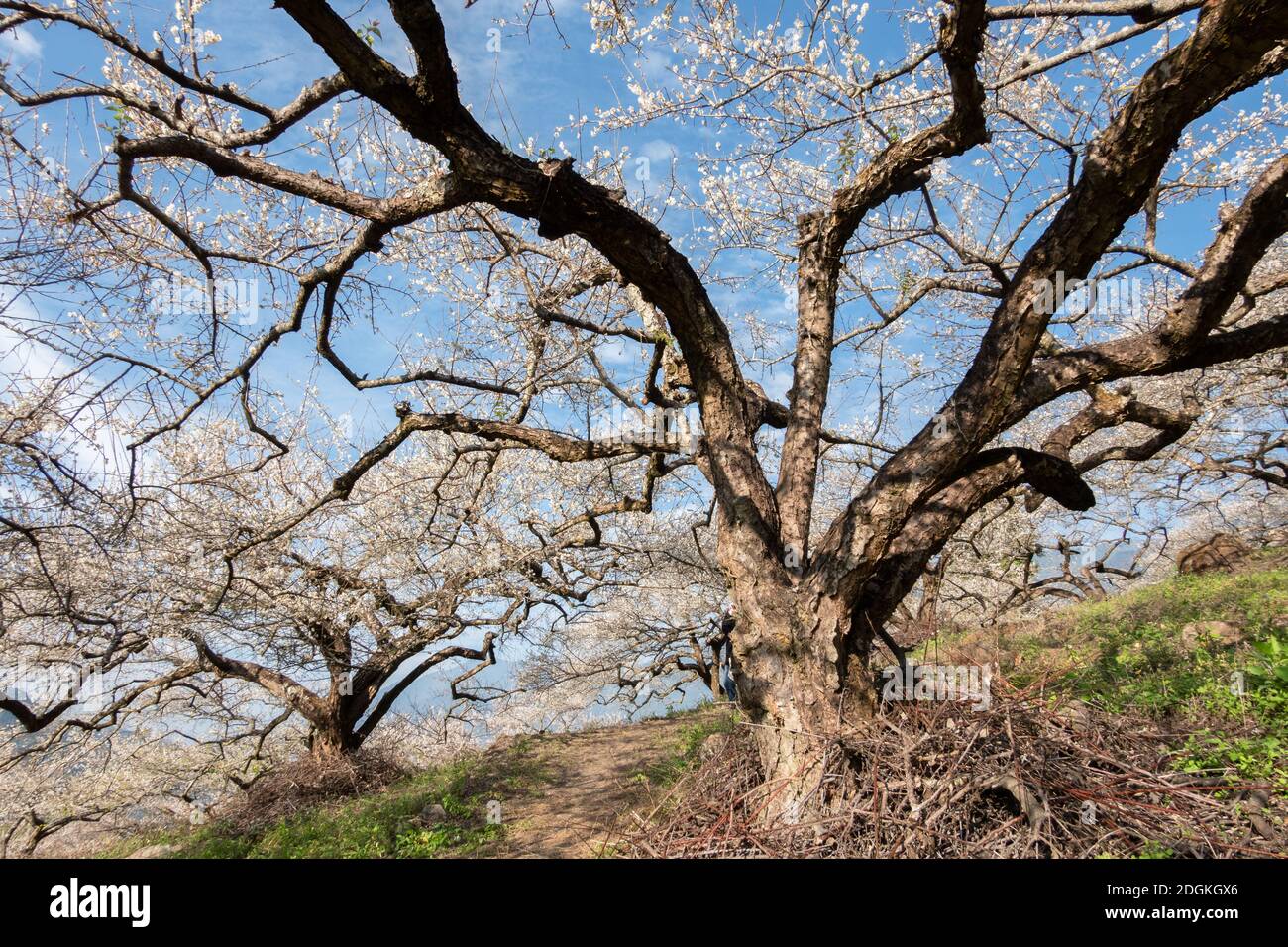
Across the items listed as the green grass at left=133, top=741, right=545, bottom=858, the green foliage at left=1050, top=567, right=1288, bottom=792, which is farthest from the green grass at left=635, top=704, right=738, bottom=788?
the green foliage at left=1050, top=567, right=1288, bottom=792

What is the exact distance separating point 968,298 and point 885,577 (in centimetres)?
671

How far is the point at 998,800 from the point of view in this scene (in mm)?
3289

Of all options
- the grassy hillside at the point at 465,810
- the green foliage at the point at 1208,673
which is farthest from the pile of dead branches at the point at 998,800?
the grassy hillside at the point at 465,810

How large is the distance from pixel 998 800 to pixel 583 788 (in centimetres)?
646

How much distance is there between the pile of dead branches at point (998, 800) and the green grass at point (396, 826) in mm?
4653

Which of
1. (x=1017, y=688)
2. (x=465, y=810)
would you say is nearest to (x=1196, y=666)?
Answer: (x=1017, y=688)

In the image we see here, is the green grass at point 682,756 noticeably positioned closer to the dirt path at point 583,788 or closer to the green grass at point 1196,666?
the dirt path at point 583,788

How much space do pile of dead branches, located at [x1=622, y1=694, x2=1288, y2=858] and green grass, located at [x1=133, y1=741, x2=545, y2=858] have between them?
4.65m

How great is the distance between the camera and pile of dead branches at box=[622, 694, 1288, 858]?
9.74 ft

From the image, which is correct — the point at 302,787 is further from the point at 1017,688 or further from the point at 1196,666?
the point at 1196,666

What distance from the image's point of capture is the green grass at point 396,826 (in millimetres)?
7262
